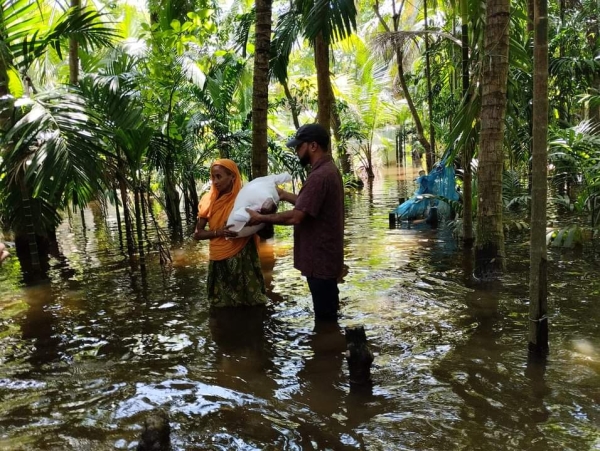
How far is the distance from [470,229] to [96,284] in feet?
18.6

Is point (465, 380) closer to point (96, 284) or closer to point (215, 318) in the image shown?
point (215, 318)

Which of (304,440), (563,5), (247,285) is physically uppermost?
(563,5)

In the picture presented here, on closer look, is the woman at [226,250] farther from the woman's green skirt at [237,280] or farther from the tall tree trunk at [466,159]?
the tall tree trunk at [466,159]

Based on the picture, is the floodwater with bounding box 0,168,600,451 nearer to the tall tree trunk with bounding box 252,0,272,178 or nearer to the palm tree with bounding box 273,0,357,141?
the tall tree trunk with bounding box 252,0,272,178

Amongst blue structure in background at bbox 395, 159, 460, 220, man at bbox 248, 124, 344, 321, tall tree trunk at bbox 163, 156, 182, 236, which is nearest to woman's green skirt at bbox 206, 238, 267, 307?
man at bbox 248, 124, 344, 321

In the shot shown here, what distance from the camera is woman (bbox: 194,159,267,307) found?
5.10 meters

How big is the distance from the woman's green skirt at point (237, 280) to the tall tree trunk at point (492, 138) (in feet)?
8.70

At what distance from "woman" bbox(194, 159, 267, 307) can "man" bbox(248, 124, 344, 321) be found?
34.1 inches

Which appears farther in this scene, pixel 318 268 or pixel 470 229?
pixel 470 229

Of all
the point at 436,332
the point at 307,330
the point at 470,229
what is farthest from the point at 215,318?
the point at 470,229

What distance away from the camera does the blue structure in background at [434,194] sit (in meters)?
10.5

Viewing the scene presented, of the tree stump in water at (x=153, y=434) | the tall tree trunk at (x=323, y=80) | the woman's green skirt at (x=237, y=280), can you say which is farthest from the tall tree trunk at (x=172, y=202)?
the tree stump in water at (x=153, y=434)

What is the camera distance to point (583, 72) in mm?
10336

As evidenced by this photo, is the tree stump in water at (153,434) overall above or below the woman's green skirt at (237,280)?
below
